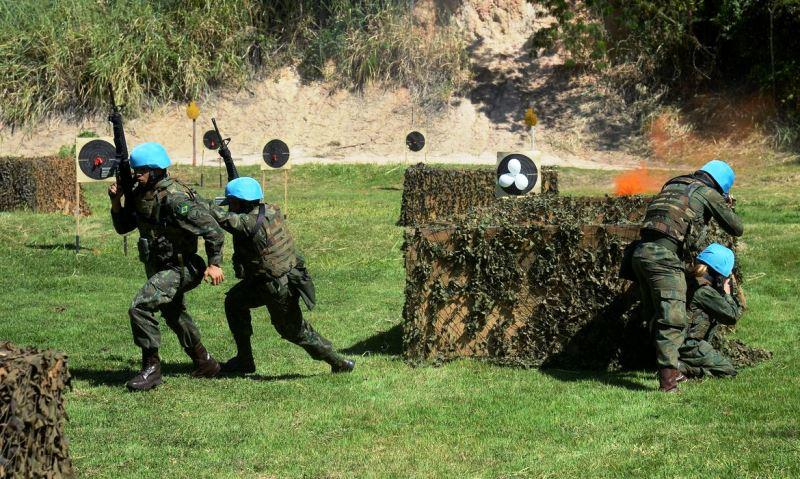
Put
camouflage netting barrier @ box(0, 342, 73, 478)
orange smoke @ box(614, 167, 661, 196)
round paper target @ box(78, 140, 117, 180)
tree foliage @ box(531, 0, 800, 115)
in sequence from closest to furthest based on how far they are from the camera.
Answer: camouflage netting barrier @ box(0, 342, 73, 478) → round paper target @ box(78, 140, 117, 180) → orange smoke @ box(614, 167, 661, 196) → tree foliage @ box(531, 0, 800, 115)

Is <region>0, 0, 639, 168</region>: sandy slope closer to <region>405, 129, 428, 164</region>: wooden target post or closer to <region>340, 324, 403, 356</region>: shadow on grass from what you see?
<region>405, 129, 428, 164</region>: wooden target post

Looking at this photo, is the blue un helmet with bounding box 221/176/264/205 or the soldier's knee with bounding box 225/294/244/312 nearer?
the blue un helmet with bounding box 221/176/264/205

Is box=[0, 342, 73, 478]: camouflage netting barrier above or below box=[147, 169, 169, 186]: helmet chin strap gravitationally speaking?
below

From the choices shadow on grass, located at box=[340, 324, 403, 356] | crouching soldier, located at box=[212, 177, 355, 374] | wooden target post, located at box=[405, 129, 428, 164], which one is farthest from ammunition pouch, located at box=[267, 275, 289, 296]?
wooden target post, located at box=[405, 129, 428, 164]

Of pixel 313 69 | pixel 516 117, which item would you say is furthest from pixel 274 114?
pixel 516 117

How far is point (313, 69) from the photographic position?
37.8m

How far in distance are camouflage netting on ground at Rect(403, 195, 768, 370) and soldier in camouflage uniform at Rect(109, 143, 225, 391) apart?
1.74 meters

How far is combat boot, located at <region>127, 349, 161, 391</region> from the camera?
26.9 ft

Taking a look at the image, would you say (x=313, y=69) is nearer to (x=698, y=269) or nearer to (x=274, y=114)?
(x=274, y=114)

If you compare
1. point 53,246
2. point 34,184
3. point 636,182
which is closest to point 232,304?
point 53,246

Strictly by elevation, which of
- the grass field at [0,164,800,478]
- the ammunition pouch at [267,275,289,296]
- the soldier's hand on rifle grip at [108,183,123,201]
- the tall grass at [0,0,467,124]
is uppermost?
the tall grass at [0,0,467,124]

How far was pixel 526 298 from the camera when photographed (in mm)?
8867

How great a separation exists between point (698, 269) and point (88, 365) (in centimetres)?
527

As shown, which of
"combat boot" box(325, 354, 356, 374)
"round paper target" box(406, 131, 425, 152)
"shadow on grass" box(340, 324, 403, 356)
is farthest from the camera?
"round paper target" box(406, 131, 425, 152)
